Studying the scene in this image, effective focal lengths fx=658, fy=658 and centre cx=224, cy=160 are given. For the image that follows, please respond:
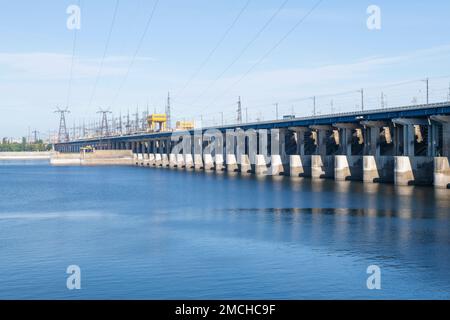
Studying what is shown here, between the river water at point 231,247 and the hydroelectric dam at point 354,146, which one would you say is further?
the hydroelectric dam at point 354,146

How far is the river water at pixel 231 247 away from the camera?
2984 centimetres

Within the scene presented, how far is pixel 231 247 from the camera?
40625 mm

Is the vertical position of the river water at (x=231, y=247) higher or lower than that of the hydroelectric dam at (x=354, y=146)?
lower

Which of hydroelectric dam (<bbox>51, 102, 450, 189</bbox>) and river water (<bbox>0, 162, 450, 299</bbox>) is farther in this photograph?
hydroelectric dam (<bbox>51, 102, 450, 189</bbox>)

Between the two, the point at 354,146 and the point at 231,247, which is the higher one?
the point at 354,146

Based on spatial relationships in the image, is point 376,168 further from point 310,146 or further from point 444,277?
point 444,277

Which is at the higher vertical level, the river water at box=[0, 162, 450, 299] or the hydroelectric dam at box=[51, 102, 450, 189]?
the hydroelectric dam at box=[51, 102, 450, 189]

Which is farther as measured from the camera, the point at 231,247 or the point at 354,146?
the point at 354,146

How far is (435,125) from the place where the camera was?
280 ft

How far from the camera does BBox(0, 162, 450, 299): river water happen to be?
29.8 m

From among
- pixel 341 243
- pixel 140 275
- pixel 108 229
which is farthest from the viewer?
pixel 108 229
